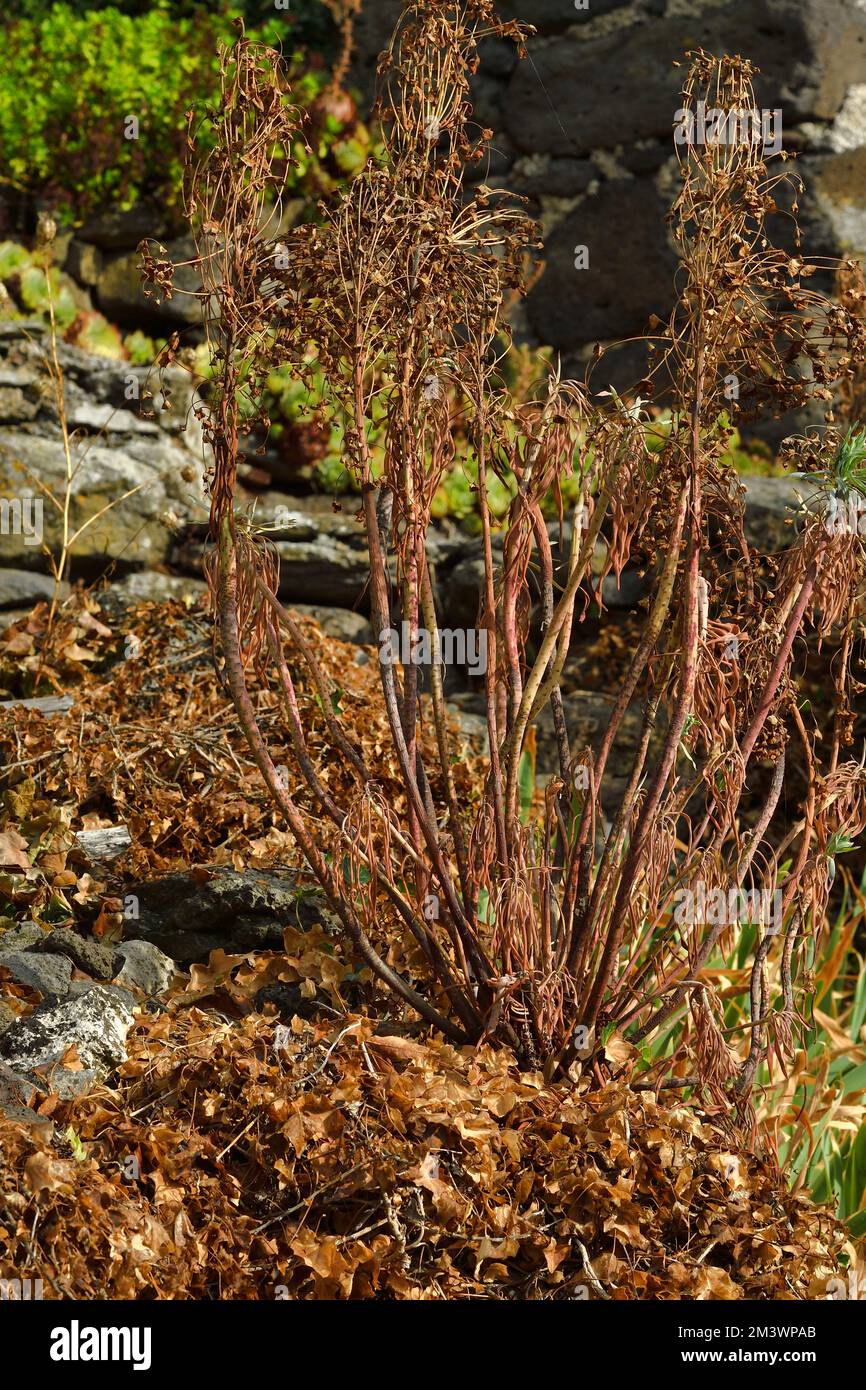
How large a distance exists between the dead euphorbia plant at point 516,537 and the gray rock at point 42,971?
1.95 ft

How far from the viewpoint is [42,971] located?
2816 mm

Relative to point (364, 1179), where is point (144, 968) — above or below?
above

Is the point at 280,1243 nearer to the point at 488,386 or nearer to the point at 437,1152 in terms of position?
the point at 437,1152

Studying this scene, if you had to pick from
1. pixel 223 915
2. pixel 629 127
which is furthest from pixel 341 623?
pixel 629 127

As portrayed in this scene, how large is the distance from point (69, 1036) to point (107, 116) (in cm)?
550

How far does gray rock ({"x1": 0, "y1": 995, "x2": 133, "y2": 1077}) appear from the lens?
2.62m

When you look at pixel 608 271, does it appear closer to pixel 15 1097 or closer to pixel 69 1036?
pixel 69 1036

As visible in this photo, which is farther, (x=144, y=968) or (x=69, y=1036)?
(x=144, y=968)

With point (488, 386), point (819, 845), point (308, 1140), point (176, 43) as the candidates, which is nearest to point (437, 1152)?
point (308, 1140)

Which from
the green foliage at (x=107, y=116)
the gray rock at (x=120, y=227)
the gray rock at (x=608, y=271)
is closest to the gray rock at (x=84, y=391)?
the gray rock at (x=120, y=227)

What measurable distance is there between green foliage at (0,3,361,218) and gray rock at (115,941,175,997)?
4.51 m

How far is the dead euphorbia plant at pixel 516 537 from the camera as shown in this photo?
2.52m
